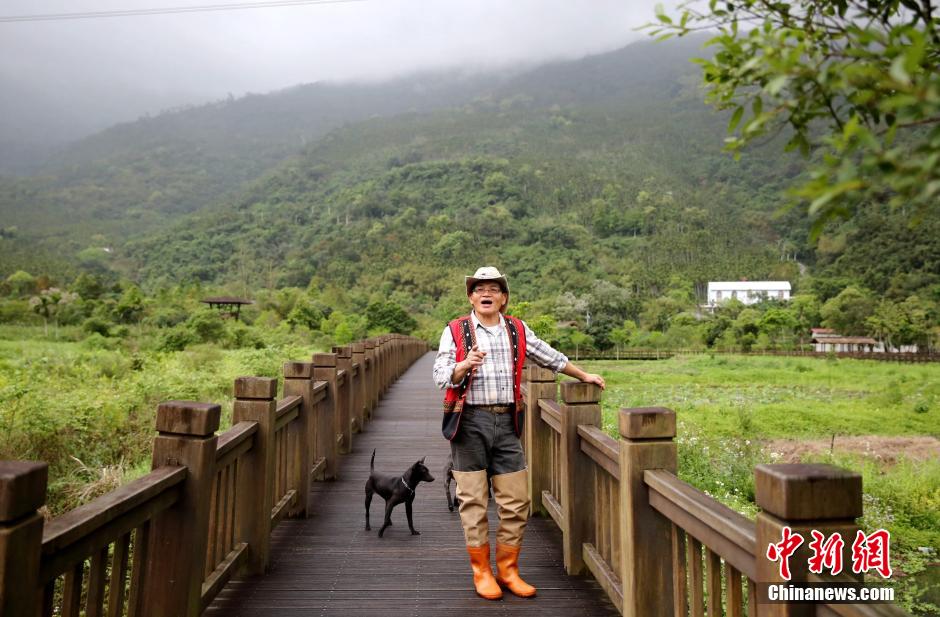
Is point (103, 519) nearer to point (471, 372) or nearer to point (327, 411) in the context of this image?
point (471, 372)

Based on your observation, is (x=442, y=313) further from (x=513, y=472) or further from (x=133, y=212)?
(x=133, y=212)

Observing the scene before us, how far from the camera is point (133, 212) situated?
13875 cm

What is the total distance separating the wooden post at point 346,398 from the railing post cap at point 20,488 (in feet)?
16.4

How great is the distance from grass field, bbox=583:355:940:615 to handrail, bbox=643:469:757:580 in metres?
4.13

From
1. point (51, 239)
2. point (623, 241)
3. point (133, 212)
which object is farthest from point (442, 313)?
point (133, 212)

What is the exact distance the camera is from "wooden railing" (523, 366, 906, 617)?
1.41 metres

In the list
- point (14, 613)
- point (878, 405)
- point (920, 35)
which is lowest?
point (878, 405)

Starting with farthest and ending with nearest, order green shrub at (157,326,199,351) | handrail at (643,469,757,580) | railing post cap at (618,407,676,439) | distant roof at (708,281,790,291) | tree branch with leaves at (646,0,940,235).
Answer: distant roof at (708,281,790,291) < green shrub at (157,326,199,351) < railing post cap at (618,407,676,439) < handrail at (643,469,757,580) < tree branch with leaves at (646,0,940,235)

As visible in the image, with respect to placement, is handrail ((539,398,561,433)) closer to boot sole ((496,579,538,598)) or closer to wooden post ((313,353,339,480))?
boot sole ((496,579,538,598))

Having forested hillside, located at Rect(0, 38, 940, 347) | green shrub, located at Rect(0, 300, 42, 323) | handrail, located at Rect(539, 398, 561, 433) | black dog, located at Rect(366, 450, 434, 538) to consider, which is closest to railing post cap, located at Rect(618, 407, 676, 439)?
handrail, located at Rect(539, 398, 561, 433)

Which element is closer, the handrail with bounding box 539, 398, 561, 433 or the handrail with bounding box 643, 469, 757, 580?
the handrail with bounding box 643, 469, 757, 580

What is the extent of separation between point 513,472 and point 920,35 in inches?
107

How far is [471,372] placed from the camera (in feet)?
10.4

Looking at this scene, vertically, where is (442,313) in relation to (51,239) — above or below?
below
